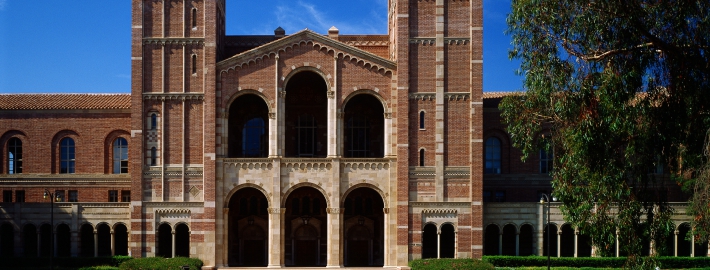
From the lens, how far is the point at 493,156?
51.8 m

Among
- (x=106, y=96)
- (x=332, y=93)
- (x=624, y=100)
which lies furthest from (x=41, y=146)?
(x=624, y=100)

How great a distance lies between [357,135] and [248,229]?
912 centimetres

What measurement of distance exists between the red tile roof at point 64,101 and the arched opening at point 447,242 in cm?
2171

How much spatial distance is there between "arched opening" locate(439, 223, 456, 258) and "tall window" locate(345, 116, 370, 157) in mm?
6954

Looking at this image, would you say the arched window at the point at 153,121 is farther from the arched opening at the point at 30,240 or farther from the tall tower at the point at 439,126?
the tall tower at the point at 439,126

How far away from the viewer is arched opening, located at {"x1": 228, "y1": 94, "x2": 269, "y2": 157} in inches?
1932

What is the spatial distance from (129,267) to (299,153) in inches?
507

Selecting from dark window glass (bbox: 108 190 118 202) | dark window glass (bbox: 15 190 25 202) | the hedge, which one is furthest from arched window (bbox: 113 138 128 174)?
the hedge

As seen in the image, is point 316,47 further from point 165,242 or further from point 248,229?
point 165,242

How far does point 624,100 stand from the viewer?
95.8 feet

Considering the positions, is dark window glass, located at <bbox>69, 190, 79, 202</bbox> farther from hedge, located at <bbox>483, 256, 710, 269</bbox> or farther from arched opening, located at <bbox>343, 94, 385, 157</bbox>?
hedge, located at <bbox>483, 256, 710, 269</bbox>

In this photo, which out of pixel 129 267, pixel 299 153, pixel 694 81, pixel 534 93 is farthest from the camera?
pixel 299 153

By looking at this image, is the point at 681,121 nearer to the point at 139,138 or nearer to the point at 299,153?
the point at 299,153

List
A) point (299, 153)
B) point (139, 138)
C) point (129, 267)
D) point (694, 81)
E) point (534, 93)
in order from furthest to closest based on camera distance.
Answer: point (299, 153)
point (139, 138)
point (129, 267)
point (534, 93)
point (694, 81)
